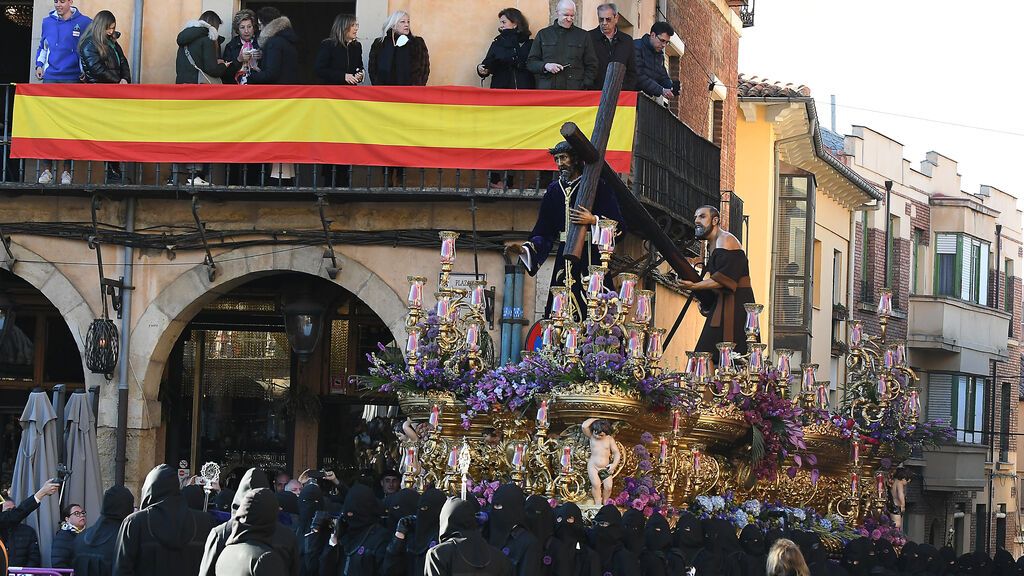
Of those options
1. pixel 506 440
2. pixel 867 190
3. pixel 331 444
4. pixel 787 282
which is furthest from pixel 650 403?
pixel 867 190

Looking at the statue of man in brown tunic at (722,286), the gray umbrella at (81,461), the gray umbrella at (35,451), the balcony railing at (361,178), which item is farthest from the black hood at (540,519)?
the balcony railing at (361,178)

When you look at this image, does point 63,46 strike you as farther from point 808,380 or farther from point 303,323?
point 808,380

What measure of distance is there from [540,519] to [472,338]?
2211 millimetres

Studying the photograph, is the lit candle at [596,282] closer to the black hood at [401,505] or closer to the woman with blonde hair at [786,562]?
the black hood at [401,505]

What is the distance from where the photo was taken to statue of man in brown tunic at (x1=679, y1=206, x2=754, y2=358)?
15.5 metres

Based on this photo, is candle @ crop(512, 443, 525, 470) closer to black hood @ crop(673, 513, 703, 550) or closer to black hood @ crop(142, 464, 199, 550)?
black hood @ crop(673, 513, 703, 550)

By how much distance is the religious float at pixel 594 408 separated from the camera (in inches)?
516

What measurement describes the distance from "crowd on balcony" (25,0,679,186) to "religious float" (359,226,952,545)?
5.31 metres

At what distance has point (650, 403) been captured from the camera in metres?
13.3

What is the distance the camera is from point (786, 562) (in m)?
9.61

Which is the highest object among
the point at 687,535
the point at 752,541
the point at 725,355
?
the point at 725,355

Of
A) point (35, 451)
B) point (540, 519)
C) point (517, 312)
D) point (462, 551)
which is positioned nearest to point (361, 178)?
point (517, 312)

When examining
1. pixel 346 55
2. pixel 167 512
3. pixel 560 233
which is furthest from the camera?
pixel 346 55

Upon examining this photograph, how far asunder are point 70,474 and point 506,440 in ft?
17.5
